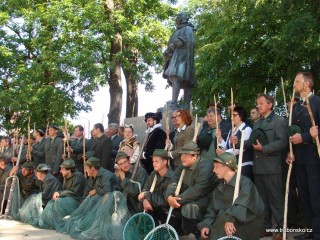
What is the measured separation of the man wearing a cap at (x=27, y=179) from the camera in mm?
10008

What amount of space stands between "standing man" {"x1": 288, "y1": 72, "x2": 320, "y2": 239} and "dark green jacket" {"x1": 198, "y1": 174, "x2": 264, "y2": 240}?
1046 millimetres

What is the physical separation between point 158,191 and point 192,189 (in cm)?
76

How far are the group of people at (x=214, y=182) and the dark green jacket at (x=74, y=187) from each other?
0.02 metres

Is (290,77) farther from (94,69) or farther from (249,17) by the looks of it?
(94,69)

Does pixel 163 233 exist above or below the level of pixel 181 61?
below

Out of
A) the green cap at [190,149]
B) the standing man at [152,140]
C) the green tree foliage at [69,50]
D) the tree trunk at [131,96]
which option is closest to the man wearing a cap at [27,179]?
the standing man at [152,140]

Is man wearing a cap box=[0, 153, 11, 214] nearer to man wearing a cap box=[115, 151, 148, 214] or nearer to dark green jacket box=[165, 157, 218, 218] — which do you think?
man wearing a cap box=[115, 151, 148, 214]

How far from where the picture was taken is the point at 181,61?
414 inches

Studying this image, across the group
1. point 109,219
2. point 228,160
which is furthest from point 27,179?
point 228,160

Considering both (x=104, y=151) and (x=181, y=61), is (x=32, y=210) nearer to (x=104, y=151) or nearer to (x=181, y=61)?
(x=104, y=151)

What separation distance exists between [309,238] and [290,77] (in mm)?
11243

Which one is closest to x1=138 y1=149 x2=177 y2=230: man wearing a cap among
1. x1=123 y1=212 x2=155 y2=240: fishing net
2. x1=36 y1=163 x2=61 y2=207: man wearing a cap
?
x1=123 y1=212 x2=155 y2=240: fishing net

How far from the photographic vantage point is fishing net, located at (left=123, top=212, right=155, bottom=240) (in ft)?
21.2

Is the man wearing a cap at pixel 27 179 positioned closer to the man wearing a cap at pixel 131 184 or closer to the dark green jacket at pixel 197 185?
the man wearing a cap at pixel 131 184
